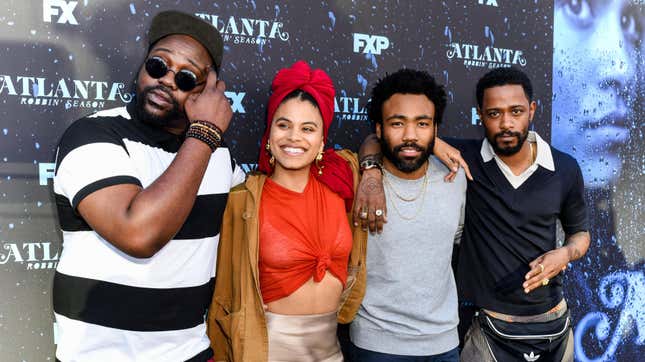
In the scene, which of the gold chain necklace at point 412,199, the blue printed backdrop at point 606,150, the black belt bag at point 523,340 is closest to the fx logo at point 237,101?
the gold chain necklace at point 412,199

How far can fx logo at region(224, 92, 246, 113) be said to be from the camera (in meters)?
2.66

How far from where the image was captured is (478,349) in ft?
8.38

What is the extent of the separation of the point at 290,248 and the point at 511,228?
110 centimetres

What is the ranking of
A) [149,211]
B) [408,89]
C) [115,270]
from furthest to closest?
[408,89] < [115,270] < [149,211]

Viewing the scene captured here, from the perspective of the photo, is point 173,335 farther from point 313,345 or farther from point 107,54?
point 107,54

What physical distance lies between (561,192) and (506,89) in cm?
55

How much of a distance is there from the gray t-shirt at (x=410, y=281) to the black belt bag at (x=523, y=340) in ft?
1.01

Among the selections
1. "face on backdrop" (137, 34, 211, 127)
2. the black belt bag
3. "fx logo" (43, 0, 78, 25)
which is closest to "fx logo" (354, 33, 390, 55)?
"face on backdrop" (137, 34, 211, 127)

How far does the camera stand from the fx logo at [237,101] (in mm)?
2658

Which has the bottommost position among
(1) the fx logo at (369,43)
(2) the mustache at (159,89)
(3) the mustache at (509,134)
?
(3) the mustache at (509,134)

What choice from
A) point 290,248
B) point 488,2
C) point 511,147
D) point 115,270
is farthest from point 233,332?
point 488,2

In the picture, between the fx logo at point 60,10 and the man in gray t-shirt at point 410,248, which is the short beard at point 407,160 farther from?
the fx logo at point 60,10

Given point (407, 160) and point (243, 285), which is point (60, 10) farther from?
point (407, 160)

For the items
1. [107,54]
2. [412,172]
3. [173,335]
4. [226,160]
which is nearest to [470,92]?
[412,172]
